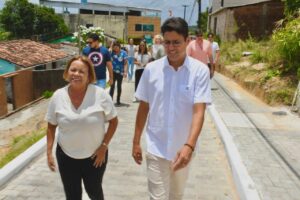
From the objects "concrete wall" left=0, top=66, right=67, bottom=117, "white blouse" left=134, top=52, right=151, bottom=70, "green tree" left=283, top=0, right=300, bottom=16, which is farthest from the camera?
"concrete wall" left=0, top=66, right=67, bottom=117

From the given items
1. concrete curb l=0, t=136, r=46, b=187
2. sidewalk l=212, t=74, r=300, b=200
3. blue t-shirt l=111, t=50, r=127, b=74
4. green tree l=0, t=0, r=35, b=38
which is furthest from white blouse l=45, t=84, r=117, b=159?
green tree l=0, t=0, r=35, b=38

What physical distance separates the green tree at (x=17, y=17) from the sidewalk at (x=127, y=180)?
162 ft

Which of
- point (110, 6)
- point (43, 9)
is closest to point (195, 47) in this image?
point (43, 9)

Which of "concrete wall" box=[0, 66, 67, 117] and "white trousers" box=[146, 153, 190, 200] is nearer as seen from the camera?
"white trousers" box=[146, 153, 190, 200]

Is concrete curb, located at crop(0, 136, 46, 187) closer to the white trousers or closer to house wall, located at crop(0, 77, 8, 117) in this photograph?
the white trousers

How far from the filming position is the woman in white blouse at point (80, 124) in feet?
10.3

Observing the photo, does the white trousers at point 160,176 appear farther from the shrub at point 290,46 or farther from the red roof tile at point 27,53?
the red roof tile at point 27,53

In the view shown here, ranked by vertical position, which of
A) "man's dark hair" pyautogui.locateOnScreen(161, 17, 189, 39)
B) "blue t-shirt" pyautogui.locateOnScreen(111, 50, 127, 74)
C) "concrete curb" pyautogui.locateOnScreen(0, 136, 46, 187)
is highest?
"man's dark hair" pyautogui.locateOnScreen(161, 17, 189, 39)

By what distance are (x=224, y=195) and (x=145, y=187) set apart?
2.98ft

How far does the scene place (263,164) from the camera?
17.0 feet

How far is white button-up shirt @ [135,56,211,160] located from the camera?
2.87 metres

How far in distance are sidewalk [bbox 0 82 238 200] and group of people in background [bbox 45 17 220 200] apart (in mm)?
1118

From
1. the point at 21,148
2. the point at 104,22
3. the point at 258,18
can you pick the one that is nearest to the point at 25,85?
the point at 258,18

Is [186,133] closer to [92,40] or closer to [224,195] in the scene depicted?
[224,195]
